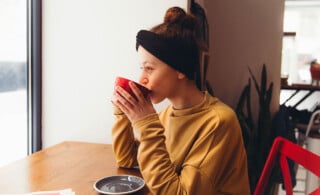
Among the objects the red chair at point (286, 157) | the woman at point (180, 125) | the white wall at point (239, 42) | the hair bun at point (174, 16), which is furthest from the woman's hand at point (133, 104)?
the white wall at point (239, 42)

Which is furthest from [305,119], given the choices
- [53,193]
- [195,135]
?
[53,193]

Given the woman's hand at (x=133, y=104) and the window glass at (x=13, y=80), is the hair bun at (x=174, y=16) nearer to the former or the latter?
the woman's hand at (x=133, y=104)

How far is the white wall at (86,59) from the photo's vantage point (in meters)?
1.62

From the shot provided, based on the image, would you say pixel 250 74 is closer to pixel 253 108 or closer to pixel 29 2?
pixel 253 108

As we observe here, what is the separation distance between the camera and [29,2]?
1.73m

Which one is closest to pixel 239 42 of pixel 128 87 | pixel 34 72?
pixel 34 72

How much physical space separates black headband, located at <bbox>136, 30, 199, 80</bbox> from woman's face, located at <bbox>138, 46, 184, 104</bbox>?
2cm

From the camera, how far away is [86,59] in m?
1.70

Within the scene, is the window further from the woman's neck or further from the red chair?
the woman's neck


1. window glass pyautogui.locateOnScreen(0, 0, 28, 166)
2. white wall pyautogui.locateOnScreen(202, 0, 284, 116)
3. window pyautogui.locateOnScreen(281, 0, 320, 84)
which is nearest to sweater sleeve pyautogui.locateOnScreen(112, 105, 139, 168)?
window glass pyautogui.locateOnScreen(0, 0, 28, 166)

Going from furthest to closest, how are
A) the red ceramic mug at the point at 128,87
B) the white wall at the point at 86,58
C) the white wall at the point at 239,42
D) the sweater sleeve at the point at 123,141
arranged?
the white wall at the point at 239,42
the white wall at the point at 86,58
the sweater sleeve at the point at 123,141
the red ceramic mug at the point at 128,87

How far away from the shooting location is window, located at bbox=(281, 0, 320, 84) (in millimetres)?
6035

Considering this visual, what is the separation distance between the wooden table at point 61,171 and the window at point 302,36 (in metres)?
5.30

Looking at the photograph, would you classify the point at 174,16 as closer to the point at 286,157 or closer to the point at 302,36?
the point at 286,157
